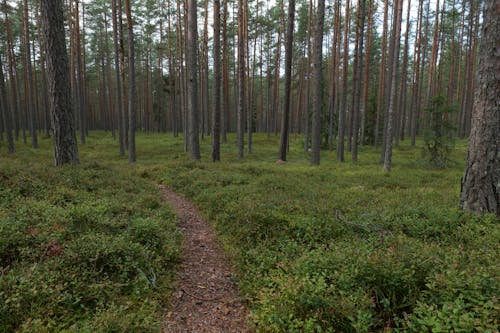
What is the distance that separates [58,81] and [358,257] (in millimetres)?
10733

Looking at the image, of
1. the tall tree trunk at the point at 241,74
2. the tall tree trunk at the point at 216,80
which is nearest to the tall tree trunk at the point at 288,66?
the tall tree trunk at the point at 241,74

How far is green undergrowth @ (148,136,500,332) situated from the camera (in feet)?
9.39

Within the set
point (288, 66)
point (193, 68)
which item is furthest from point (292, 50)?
point (193, 68)

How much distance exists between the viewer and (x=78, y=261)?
4055 millimetres

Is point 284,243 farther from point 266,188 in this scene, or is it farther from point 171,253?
point 266,188

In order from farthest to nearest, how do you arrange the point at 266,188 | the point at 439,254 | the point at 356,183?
1. the point at 356,183
2. the point at 266,188
3. the point at 439,254

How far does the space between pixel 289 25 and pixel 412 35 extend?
19.3 metres

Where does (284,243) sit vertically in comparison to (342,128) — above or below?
below

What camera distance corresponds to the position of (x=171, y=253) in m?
5.16

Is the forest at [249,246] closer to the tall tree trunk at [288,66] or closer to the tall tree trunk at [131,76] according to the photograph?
the tall tree trunk at [288,66]

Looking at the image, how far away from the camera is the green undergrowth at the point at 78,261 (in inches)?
123

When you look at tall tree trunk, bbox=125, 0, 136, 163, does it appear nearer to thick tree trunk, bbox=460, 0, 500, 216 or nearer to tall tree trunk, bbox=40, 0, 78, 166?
tall tree trunk, bbox=40, 0, 78, 166

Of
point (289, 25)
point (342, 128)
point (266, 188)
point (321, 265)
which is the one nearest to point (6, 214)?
point (321, 265)

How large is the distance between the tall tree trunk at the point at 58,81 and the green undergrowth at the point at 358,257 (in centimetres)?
528
